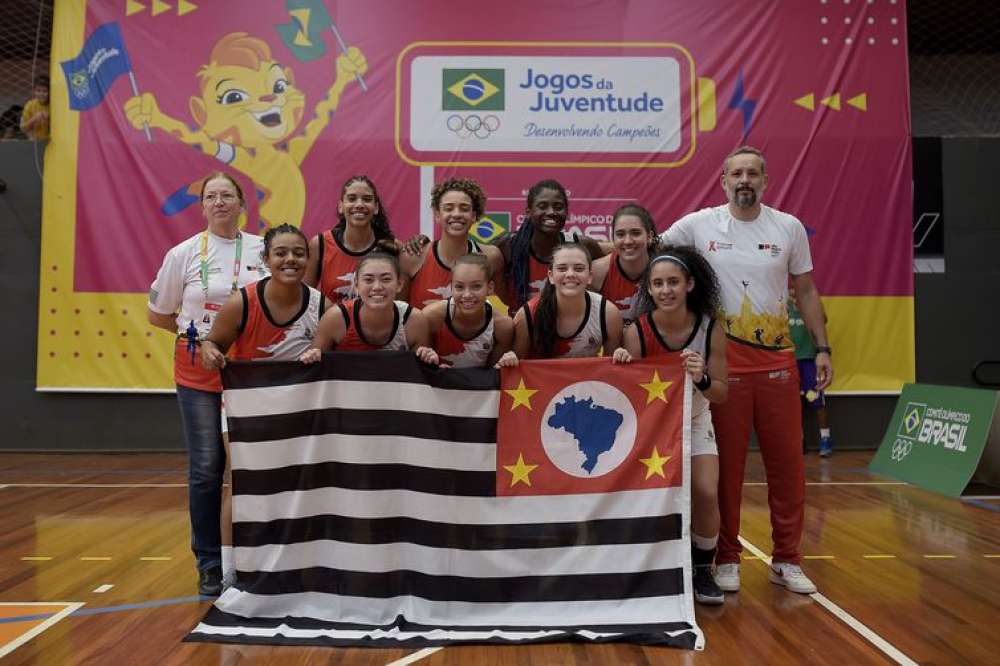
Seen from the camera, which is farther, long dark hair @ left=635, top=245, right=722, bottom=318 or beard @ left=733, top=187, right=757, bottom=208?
beard @ left=733, top=187, right=757, bottom=208

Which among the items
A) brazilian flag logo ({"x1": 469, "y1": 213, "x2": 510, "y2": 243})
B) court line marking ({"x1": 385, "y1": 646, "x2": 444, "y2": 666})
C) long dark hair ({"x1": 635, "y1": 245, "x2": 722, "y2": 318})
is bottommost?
court line marking ({"x1": 385, "y1": 646, "x2": 444, "y2": 666})

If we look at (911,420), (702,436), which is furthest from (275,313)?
(911,420)

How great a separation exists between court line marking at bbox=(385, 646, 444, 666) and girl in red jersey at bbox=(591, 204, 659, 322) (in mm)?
1611

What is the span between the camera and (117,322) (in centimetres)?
695

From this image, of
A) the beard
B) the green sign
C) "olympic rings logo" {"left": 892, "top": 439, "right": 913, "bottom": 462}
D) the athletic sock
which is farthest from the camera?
"olympic rings logo" {"left": 892, "top": 439, "right": 913, "bottom": 462}

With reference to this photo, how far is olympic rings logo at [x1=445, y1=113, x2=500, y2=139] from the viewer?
693 cm

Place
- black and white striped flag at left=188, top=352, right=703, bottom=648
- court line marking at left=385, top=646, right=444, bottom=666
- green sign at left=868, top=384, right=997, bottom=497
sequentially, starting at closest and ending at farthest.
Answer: court line marking at left=385, top=646, right=444, bottom=666, black and white striped flag at left=188, top=352, right=703, bottom=648, green sign at left=868, top=384, right=997, bottom=497

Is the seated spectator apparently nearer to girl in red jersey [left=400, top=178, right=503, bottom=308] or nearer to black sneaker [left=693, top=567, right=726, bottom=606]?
girl in red jersey [left=400, top=178, right=503, bottom=308]

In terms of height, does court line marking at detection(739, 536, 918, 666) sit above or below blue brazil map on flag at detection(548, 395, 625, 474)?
below

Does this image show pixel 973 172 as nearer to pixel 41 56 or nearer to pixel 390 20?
pixel 390 20

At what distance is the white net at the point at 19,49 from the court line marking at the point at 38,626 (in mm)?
6396

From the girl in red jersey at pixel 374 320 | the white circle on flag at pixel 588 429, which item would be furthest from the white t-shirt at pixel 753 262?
the girl in red jersey at pixel 374 320

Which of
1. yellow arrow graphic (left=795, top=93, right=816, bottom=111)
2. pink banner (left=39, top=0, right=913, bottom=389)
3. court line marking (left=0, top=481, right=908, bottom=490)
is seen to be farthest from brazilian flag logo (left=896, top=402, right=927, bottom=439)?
yellow arrow graphic (left=795, top=93, right=816, bottom=111)

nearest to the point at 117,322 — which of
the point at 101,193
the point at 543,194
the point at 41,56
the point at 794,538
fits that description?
the point at 101,193
